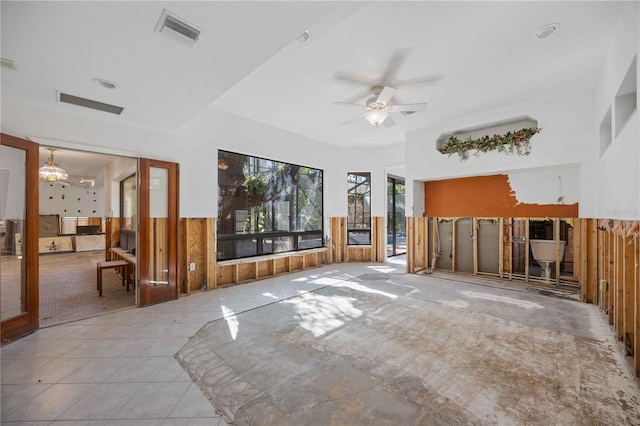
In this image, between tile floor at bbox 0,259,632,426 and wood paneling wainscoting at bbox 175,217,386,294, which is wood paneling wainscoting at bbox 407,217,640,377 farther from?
tile floor at bbox 0,259,632,426

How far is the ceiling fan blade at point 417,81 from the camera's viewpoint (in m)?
3.78

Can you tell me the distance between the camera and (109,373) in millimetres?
2279

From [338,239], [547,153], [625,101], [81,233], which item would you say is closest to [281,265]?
[338,239]

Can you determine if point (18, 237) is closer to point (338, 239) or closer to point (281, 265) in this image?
point (281, 265)

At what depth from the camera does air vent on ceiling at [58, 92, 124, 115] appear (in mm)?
3096

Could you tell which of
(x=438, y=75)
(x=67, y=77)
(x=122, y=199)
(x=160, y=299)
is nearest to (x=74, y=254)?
(x=122, y=199)

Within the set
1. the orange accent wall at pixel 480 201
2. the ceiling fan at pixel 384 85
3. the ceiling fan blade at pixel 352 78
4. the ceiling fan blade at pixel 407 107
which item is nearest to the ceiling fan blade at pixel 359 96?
the ceiling fan at pixel 384 85

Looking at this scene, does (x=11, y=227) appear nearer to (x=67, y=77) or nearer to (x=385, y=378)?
(x=67, y=77)

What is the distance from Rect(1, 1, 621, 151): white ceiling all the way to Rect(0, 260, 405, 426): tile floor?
273 cm

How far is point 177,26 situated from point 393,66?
2.56m

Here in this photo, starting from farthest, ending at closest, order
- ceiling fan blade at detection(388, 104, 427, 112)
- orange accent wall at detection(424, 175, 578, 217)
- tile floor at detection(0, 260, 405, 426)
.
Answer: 1. orange accent wall at detection(424, 175, 578, 217)
2. ceiling fan blade at detection(388, 104, 427, 112)
3. tile floor at detection(0, 260, 405, 426)

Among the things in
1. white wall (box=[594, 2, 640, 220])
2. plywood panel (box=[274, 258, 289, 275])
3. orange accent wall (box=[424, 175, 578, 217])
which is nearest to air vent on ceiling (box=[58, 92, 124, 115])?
plywood panel (box=[274, 258, 289, 275])

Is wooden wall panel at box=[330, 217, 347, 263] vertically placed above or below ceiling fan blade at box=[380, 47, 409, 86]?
below

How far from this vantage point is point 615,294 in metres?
3.00
